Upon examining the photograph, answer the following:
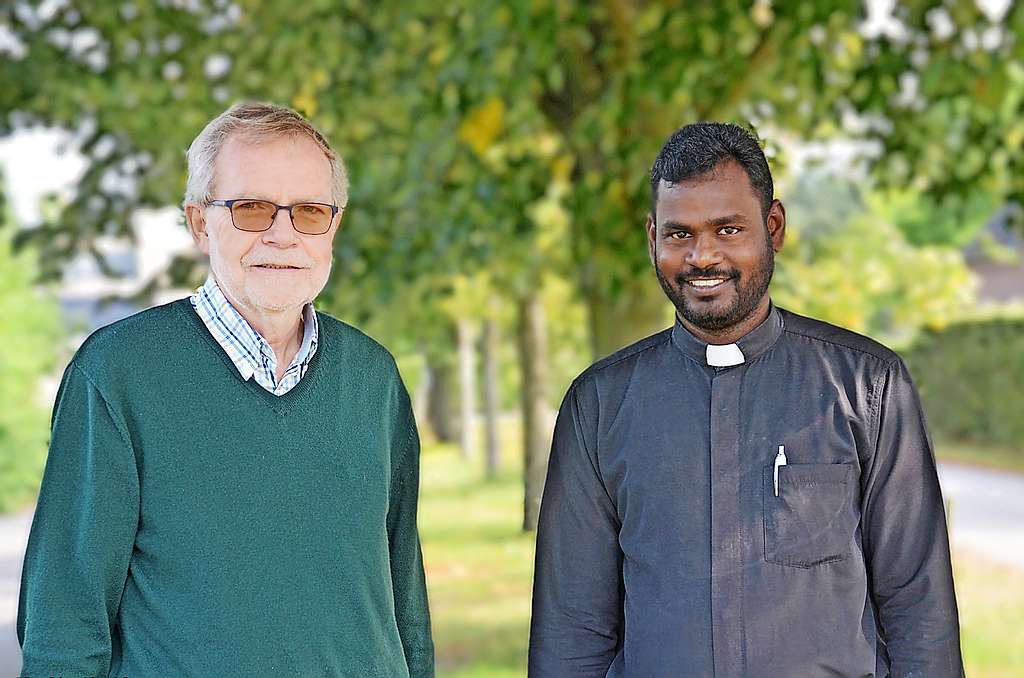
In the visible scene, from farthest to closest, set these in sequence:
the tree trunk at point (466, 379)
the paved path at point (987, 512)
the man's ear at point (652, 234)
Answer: the tree trunk at point (466, 379) < the paved path at point (987, 512) < the man's ear at point (652, 234)

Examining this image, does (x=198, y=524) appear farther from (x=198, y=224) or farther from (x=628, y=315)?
(x=628, y=315)

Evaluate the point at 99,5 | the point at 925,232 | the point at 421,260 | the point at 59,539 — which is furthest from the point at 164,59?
the point at 925,232

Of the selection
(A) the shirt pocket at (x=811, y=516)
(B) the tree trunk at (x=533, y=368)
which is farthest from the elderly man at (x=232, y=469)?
(B) the tree trunk at (x=533, y=368)

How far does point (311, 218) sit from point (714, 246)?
0.72 m

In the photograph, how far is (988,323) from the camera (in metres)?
21.3

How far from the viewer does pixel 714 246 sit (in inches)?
91.4

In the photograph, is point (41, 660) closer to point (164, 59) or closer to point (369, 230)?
point (369, 230)

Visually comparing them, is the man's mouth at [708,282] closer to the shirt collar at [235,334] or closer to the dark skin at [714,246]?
the dark skin at [714,246]

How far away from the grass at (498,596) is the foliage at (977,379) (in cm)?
861

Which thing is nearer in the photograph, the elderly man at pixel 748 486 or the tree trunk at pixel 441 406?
the elderly man at pixel 748 486

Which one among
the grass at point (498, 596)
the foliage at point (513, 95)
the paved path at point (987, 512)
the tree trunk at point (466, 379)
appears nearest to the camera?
the foliage at point (513, 95)

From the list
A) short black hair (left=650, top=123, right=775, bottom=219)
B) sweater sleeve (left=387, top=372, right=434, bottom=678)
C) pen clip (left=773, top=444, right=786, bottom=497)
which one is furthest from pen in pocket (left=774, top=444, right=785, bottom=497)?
sweater sleeve (left=387, top=372, right=434, bottom=678)

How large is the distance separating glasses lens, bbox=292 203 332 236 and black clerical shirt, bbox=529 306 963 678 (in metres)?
0.58

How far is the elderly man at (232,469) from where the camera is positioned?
2207 millimetres
